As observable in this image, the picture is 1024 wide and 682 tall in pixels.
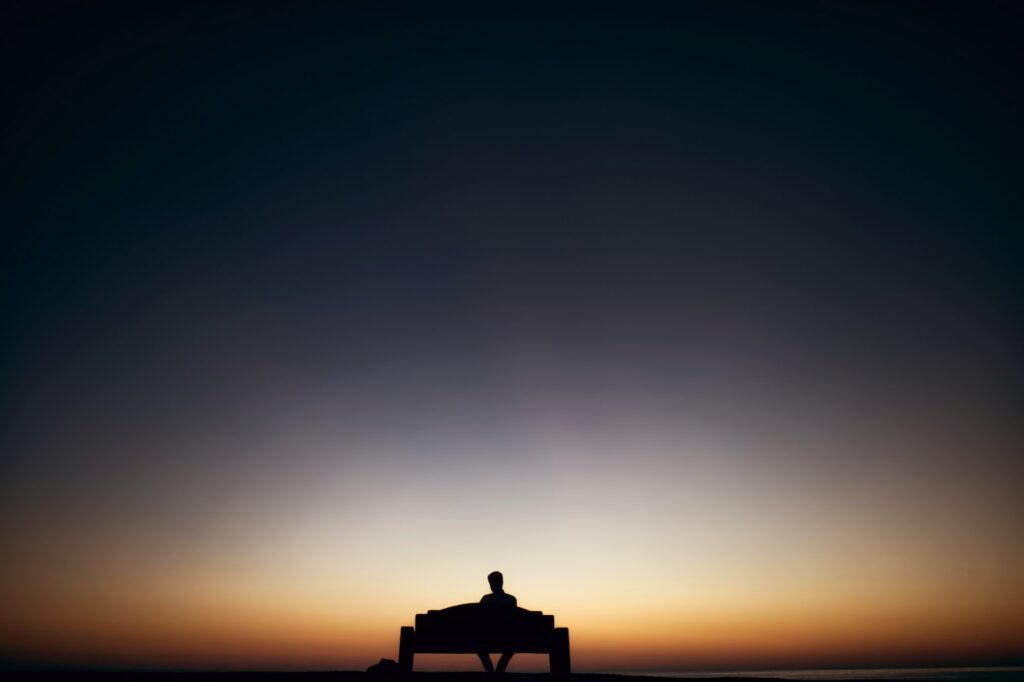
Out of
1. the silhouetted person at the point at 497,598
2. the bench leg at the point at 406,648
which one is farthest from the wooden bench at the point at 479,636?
the silhouetted person at the point at 497,598

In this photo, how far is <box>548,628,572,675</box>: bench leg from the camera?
19.5 ft

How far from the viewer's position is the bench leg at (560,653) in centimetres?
595

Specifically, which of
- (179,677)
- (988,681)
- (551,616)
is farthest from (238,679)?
(988,681)

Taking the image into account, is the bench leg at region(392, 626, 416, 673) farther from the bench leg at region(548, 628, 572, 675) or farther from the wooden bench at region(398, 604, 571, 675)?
the bench leg at region(548, 628, 572, 675)

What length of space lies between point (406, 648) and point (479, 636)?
0.79 meters

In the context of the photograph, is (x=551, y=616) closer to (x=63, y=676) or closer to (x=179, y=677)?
(x=179, y=677)

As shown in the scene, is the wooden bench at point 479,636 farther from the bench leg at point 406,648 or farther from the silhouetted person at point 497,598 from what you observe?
the silhouetted person at point 497,598

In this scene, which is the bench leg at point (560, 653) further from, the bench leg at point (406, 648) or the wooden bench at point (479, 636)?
the bench leg at point (406, 648)

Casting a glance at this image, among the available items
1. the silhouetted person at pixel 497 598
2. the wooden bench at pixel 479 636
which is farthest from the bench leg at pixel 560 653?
the silhouetted person at pixel 497 598

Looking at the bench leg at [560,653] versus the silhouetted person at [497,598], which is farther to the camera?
the silhouetted person at [497,598]

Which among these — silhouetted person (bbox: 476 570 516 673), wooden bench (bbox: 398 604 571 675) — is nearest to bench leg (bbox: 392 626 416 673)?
wooden bench (bbox: 398 604 571 675)

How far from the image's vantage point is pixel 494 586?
7988mm

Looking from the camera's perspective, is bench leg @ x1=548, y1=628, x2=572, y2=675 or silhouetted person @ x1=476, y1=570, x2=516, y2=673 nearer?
bench leg @ x1=548, y1=628, x2=572, y2=675

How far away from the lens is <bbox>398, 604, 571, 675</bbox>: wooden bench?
19.4 ft
